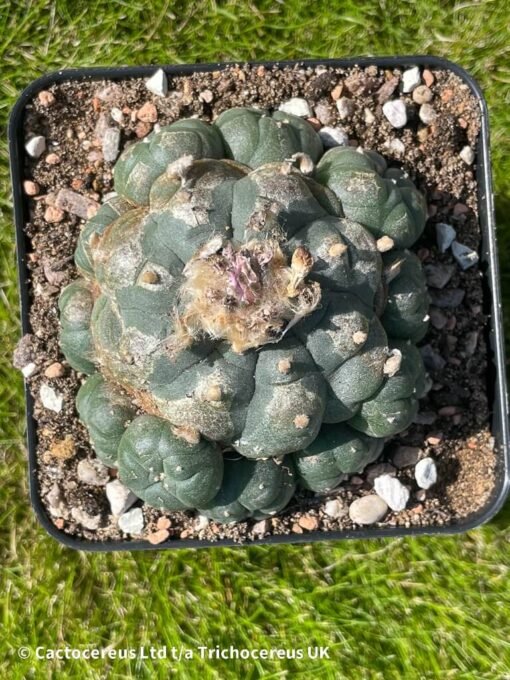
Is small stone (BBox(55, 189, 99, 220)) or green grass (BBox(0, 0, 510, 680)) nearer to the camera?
small stone (BBox(55, 189, 99, 220))

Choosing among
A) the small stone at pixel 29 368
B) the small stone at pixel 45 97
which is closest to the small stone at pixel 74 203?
the small stone at pixel 45 97

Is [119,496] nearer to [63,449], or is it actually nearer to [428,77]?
[63,449]

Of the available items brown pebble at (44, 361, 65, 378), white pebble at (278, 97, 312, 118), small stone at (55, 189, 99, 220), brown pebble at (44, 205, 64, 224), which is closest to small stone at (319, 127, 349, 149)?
white pebble at (278, 97, 312, 118)

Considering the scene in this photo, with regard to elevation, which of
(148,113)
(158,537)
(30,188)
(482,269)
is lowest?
(158,537)

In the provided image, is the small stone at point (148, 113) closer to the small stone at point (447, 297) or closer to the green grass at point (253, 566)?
the green grass at point (253, 566)

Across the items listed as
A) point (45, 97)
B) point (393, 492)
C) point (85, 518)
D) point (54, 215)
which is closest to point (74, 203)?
point (54, 215)

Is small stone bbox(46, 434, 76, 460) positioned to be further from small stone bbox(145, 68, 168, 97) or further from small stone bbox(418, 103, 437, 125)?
small stone bbox(418, 103, 437, 125)
